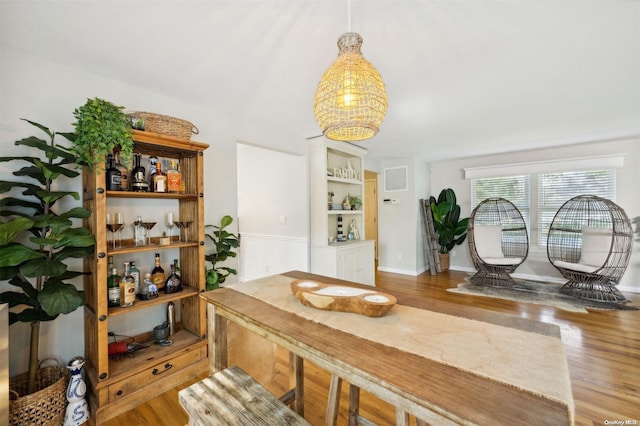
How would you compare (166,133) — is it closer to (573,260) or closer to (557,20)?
(557,20)

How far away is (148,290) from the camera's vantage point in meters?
1.98

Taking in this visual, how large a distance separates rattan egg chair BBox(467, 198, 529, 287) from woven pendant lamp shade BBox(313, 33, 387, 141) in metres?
4.19

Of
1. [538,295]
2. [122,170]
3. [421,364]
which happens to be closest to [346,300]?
[421,364]

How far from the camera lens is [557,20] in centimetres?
147

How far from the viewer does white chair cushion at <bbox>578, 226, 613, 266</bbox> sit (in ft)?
12.1

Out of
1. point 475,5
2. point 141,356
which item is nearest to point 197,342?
point 141,356

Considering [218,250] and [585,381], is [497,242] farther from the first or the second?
[218,250]

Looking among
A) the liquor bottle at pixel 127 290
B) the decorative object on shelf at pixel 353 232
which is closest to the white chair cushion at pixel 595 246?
the decorative object on shelf at pixel 353 232

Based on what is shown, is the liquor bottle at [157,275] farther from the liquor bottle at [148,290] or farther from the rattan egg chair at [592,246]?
the rattan egg chair at [592,246]

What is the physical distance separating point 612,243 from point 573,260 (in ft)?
3.06

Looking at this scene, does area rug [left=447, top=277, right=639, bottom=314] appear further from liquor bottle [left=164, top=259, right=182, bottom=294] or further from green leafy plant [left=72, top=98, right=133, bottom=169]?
green leafy plant [left=72, top=98, right=133, bottom=169]

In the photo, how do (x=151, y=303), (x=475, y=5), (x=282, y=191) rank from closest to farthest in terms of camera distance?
1. (x=475, y=5)
2. (x=151, y=303)
3. (x=282, y=191)

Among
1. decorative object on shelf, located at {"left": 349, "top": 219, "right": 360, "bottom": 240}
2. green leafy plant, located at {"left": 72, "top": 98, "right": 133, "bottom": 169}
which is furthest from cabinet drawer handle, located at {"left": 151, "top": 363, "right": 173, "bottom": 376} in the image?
decorative object on shelf, located at {"left": 349, "top": 219, "right": 360, "bottom": 240}

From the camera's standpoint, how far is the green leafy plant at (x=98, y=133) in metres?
1.59
